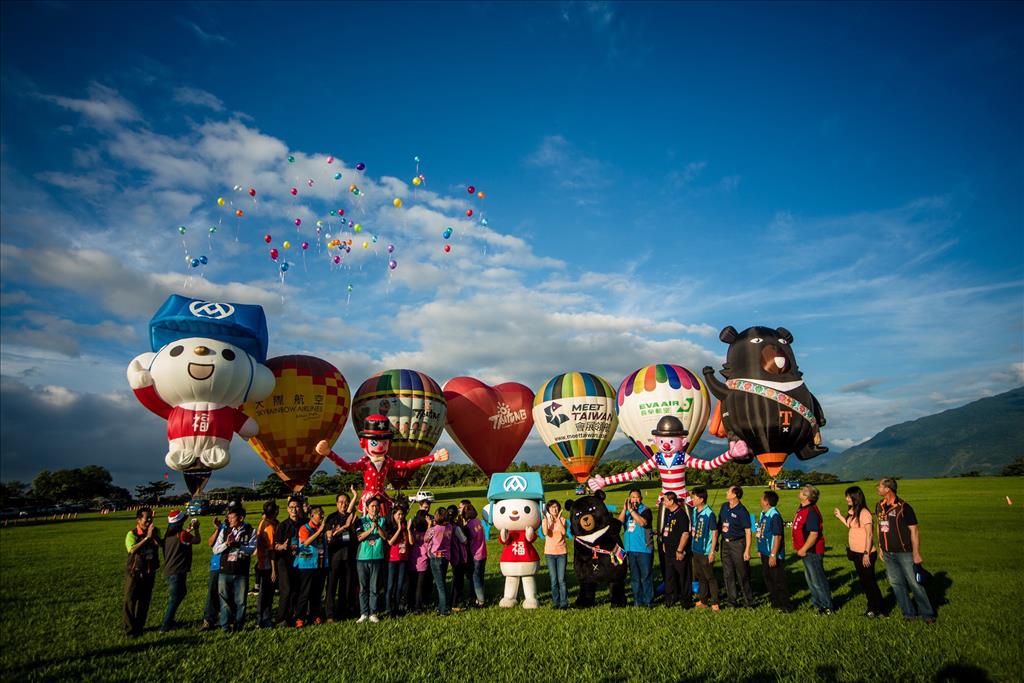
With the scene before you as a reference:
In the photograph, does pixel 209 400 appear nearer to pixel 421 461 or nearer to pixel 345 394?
pixel 345 394

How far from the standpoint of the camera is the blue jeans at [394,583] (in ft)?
27.7

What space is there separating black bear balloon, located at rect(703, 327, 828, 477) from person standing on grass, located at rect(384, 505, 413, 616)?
12.7 meters

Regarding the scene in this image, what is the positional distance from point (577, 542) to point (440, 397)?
16.9 m

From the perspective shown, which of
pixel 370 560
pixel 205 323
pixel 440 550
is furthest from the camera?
pixel 205 323

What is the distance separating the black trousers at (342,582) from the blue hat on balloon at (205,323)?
12601 millimetres

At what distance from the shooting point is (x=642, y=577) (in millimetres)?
8750

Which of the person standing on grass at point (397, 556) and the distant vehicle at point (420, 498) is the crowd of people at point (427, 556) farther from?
the distant vehicle at point (420, 498)

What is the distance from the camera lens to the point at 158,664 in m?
6.35

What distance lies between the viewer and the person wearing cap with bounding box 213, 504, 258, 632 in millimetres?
7832

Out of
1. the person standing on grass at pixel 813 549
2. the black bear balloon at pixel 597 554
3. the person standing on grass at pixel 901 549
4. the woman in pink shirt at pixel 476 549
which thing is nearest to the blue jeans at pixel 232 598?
the woman in pink shirt at pixel 476 549

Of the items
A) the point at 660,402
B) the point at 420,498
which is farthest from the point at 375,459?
the point at 660,402

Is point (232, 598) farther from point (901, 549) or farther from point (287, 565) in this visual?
point (901, 549)

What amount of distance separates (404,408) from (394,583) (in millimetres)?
15533

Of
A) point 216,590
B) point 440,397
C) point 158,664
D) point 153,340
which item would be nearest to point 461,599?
point 216,590
